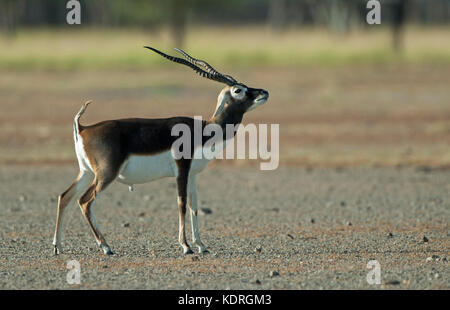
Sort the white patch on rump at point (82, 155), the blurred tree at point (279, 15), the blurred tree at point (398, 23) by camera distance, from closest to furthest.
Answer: the white patch on rump at point (82, 155), the blurred tree at point (398, 23), the blurred tree at point (279, 15)

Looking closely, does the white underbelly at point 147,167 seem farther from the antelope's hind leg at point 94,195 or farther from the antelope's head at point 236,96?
the antelope's head at point 236,96

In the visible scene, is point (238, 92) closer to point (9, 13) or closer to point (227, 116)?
point (227, 116)

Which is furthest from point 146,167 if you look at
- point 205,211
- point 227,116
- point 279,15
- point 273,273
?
point 279,15

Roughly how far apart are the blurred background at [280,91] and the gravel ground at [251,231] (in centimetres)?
215

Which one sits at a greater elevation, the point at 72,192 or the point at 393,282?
the point at 72,192

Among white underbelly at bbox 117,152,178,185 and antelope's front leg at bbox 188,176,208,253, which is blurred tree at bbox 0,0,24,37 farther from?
white underbelly at bbox 117,152,178,185

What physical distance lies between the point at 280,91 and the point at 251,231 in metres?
20.0

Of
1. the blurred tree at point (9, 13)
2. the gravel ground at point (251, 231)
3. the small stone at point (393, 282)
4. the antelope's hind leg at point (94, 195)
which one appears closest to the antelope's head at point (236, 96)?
the antelope's hind leg at point (94, 195)

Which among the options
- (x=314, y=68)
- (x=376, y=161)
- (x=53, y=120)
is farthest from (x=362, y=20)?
(x=376, y=161)

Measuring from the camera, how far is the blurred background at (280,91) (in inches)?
768

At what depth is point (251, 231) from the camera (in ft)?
36.3

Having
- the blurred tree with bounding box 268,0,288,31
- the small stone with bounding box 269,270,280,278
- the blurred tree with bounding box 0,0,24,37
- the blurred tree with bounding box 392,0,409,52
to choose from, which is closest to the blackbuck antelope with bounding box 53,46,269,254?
the small stone with bounding box 269,270,280,278

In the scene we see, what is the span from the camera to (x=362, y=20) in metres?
76.6
